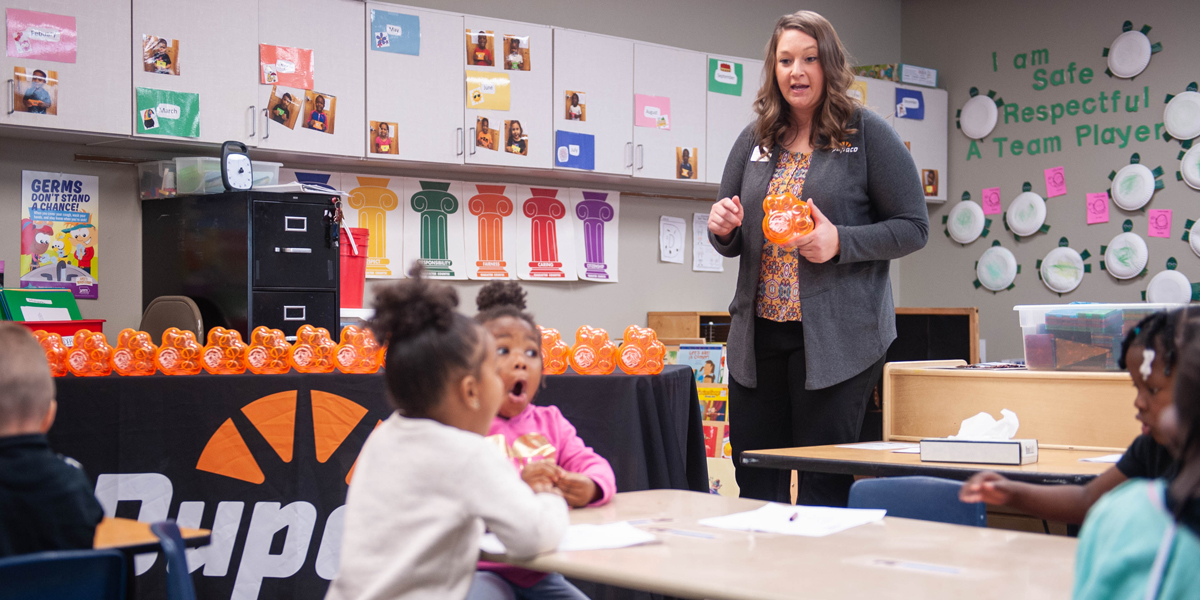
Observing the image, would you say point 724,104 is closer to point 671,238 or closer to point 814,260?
point 671,238

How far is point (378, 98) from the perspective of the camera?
3.99 metres

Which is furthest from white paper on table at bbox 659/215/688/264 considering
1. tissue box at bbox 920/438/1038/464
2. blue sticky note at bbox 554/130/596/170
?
tissue box at bbox 920/438/1038/464

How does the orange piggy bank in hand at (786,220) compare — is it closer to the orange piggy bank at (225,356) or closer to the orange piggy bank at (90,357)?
the orange piggy bank at (225,356)

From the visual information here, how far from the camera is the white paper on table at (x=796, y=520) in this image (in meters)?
1.27

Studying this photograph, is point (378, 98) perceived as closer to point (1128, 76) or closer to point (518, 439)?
point (518, 439)

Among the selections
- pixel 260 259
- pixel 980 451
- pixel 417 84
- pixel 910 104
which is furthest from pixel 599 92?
pixel 980 451

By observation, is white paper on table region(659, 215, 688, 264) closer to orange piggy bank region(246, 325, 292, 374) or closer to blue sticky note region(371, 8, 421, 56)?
blue sticky note region(371, 8, 421, 56)

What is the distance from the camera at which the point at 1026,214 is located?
17.7ft

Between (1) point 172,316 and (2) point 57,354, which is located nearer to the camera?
(2) point 57,354

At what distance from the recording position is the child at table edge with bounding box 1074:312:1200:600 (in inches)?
30.5

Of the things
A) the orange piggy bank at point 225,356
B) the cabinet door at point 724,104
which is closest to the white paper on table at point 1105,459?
the orange piggy bank at point 225,356

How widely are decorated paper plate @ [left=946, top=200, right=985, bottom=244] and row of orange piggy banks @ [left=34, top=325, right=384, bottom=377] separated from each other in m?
4.27

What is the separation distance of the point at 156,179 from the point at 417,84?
3.61ft

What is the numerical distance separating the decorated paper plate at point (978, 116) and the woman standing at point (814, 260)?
12.8 feet
